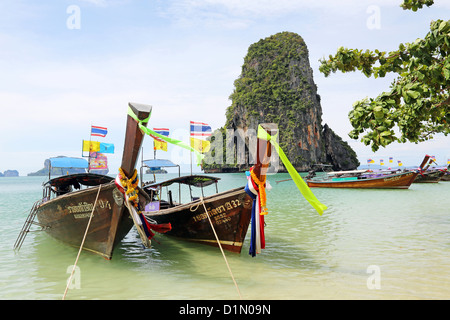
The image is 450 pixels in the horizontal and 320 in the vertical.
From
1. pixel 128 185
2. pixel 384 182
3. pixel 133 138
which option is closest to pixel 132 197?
pixel 128 185

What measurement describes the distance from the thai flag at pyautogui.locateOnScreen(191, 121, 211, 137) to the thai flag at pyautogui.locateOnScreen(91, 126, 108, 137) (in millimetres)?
3844

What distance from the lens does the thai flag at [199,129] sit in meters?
14.1

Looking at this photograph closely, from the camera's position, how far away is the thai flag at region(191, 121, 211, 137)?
555 inches

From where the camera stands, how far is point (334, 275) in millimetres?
5383

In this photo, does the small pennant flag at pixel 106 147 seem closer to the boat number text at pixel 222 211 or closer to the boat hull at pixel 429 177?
the boat number text at pixel 222 211

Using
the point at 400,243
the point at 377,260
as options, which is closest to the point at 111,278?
the point at 377,260

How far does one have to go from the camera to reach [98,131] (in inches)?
468

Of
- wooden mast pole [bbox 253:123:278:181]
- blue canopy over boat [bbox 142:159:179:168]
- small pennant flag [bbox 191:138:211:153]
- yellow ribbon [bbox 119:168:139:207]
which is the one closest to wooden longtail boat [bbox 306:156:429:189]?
small pennant flag [bbox 191:138:211:153]

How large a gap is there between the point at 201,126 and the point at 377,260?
32.1 feet

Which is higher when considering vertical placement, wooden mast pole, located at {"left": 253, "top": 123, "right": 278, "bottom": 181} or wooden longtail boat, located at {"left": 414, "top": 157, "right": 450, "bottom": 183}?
wooden mast pole, located at {"left": 253, "top": 123, "right": 278, "bottom": 181}

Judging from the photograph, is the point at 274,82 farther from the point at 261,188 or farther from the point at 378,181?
the point at 261,188

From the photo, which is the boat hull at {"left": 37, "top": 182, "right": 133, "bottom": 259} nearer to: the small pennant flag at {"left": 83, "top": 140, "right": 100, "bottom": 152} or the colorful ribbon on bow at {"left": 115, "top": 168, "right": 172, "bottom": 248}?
the colorful ribbon on bow at {"left": 115, "top": 168, "right": 172, "bottom": 248}

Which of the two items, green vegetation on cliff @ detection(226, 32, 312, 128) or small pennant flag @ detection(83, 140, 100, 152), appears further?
green vegetation on cliff @ detection(226, 32, 312, 128)
